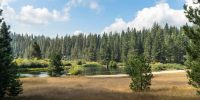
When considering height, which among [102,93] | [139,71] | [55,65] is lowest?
[102,93]

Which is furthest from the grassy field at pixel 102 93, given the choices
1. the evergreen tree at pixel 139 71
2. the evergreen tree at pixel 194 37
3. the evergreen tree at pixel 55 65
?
the evergreen tree at pixel 55 65

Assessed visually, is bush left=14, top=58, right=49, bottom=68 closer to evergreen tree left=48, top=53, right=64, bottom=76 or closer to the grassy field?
evergreen tree left=48, top=53, right=64, bottom=76

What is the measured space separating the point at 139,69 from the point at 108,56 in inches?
5334

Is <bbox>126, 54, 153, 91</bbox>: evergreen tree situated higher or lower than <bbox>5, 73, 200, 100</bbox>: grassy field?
higher

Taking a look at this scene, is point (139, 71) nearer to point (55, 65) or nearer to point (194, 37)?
point (194, 37)

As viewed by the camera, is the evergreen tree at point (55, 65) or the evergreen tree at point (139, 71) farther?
the evergreen tree at point (55, 65)

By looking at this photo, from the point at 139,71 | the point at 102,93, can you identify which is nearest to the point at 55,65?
the point at 139,71

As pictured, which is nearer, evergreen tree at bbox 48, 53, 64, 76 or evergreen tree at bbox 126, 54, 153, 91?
evergreen tree at bbox 126, 54, 153, 91

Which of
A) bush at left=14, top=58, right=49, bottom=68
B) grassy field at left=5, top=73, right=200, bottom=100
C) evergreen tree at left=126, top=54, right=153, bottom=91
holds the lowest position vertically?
grassy field at left=5, top=73, right=200, bottom=100

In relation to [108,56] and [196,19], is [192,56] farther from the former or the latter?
[108,56]

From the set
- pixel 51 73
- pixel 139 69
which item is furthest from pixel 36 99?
pixel 51 73

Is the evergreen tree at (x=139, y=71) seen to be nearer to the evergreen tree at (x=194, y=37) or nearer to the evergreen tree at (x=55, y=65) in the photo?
the evergreen tree at (x=194, y=37)

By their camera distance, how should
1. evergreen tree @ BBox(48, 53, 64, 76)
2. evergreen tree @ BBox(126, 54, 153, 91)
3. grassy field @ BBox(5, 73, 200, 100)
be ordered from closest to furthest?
grassy field @ BBox(5, 73, 200, 100)
evergreen tree @ BBox(126, 54, 153, 91)
evergreen tree @ BBox(48, 53, 64, 76)

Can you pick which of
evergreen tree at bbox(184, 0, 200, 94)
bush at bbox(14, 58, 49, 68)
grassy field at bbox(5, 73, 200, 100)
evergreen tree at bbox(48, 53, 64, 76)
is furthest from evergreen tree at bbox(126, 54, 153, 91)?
bush at bbox(14, 58, 49, 68)
